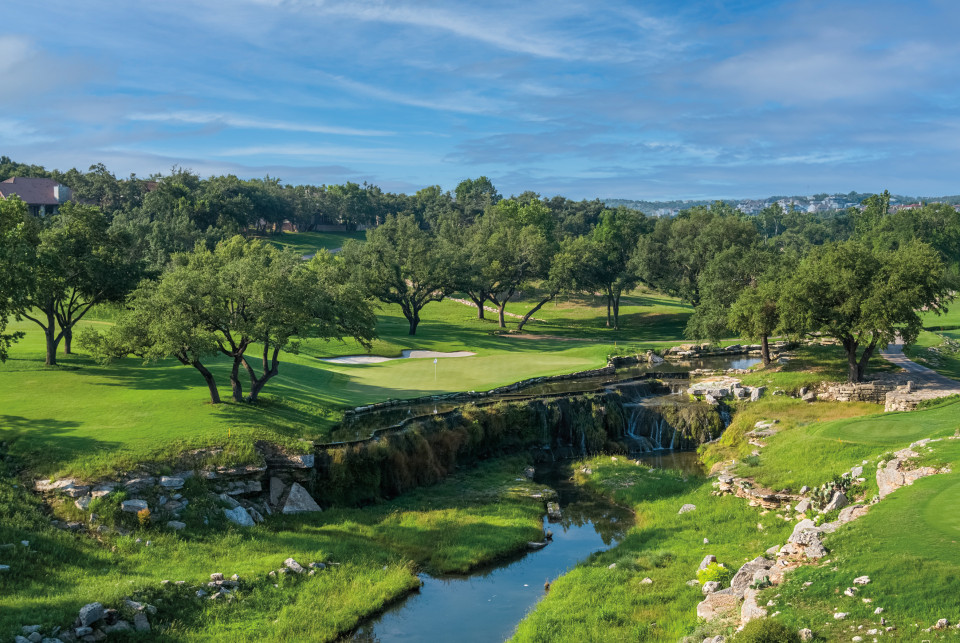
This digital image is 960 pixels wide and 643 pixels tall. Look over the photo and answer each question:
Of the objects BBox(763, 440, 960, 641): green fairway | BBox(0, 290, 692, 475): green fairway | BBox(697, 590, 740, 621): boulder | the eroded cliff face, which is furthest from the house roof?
BBox(763, 440, 960, 641): green fairway

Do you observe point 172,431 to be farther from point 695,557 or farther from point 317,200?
point 317,200

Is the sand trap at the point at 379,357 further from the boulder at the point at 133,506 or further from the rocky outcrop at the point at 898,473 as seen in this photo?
the rocky outcrop at the point at 898,473

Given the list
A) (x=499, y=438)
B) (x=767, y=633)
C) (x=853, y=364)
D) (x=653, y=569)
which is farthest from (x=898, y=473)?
(x=853, y=364)

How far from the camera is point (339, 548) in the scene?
873 inches

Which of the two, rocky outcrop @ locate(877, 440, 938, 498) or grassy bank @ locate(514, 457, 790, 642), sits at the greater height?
rocky outcrop @ locate(877, 440, 938, 498)

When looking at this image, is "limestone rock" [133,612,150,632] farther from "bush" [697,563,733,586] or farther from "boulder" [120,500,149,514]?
"bush" [697,563,733,586]

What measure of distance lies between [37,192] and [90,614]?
4974 inches

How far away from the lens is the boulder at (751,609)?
14.4 metres

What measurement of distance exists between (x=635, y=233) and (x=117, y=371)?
7038 centimetres

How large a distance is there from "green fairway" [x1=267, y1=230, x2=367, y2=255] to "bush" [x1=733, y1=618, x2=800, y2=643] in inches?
4699

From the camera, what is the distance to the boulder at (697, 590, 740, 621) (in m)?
15.6

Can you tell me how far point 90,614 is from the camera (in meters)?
15.4

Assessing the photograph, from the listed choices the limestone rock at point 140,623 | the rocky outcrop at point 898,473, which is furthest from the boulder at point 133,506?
the rocky outcrop at point 898,473

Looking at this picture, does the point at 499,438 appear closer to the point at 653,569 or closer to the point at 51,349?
the point at 653,569
